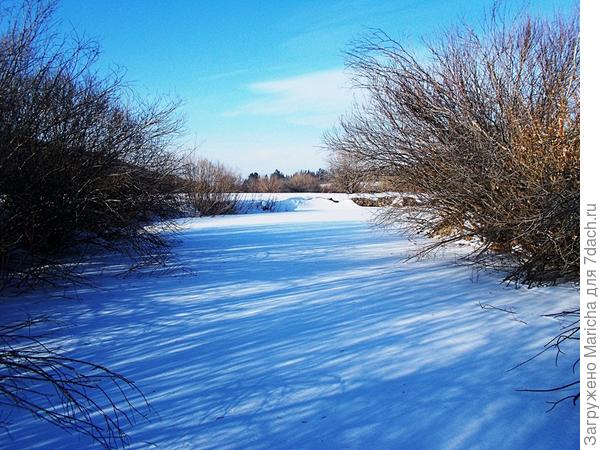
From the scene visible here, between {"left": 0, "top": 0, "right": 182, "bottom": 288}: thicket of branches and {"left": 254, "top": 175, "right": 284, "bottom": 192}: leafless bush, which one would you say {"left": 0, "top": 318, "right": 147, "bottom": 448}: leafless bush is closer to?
{"left": 0, "top": 0, "right": 182, "bottom": 288}: thicket of branches

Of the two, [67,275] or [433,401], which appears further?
[67,275]

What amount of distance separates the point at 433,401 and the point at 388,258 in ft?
15.1

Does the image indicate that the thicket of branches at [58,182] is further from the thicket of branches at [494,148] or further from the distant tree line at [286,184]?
the distant tree line at [286,184]

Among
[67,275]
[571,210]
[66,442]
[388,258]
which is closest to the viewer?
[66,442]

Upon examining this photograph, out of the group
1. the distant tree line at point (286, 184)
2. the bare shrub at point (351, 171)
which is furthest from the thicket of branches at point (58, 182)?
the distant tree line at point (286, 184)

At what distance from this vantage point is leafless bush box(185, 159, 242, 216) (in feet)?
67.6

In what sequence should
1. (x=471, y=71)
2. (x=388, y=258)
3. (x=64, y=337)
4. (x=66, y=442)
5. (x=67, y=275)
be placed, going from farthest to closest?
(x=388, y=258) < (x=471, y=71) < (x=67, y=275) < (x=64, y=337) < (x=66, y=442)

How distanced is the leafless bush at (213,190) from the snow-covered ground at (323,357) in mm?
15309

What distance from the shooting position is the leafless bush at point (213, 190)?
67.6 ft

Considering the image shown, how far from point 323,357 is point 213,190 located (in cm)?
1962

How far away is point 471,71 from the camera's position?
20.8 ft

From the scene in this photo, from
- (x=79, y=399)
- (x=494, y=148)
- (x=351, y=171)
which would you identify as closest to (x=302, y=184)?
(x=351, y=171)

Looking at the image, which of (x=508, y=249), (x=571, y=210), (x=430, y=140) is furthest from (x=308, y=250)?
(x=571, y=210)
